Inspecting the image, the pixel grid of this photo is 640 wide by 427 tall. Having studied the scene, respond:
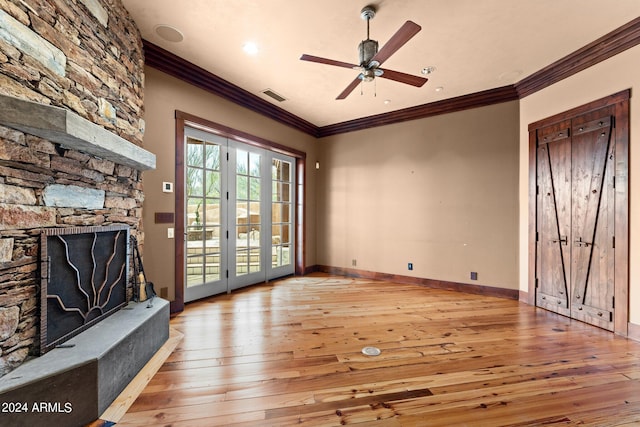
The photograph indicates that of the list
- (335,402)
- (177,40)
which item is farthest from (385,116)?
(335,402)

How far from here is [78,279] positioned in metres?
1.85

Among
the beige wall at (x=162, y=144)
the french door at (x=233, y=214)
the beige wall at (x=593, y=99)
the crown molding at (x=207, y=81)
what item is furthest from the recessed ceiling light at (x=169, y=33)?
the beige wall at (x=593, y=99)

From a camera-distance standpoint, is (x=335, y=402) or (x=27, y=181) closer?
(x=27, y=181)

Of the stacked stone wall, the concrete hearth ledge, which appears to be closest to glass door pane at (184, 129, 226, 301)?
the stacked stone wall

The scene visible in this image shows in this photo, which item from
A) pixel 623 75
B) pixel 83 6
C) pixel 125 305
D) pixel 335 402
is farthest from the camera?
pixel 623 75

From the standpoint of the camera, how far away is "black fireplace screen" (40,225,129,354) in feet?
5.31

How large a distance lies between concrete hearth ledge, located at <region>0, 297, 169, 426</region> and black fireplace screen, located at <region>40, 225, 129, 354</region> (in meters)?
0.10

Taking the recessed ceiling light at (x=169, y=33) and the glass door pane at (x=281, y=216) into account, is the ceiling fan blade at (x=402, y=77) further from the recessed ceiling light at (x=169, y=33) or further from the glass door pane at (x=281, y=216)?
the glass door pane at (x=281, y=216)

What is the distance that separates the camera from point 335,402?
1.71 meters

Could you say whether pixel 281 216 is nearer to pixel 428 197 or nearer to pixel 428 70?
pixel 428 197

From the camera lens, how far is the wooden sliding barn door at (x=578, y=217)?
282 cm

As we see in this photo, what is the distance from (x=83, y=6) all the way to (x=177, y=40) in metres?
0.98

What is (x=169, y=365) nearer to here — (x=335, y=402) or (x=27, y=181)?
(x=335, y=402)

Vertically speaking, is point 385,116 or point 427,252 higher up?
point 385,116
